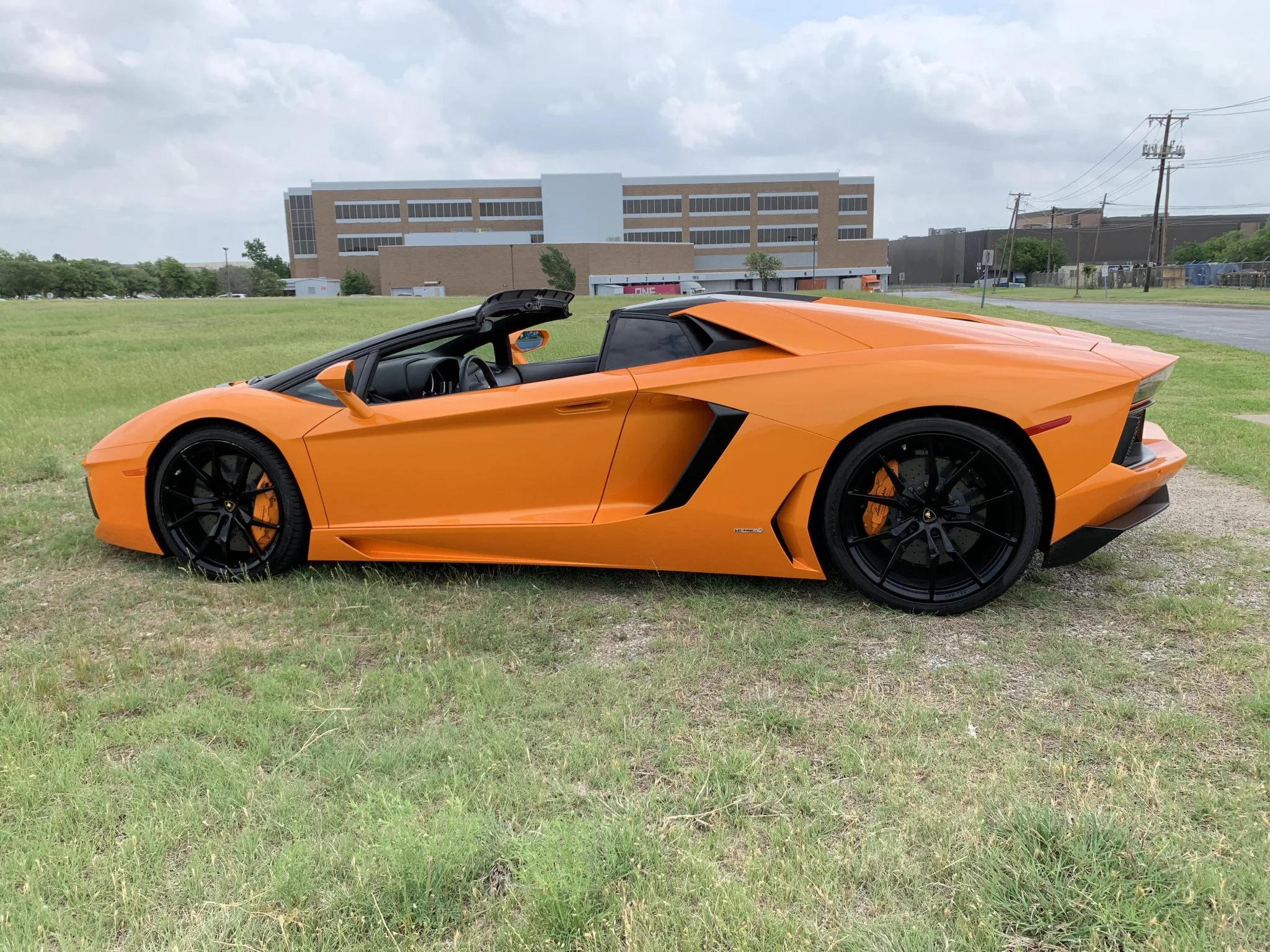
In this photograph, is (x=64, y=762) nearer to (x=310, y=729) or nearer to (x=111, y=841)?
(x=111, y=841)

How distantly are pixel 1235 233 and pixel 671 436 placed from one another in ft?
376

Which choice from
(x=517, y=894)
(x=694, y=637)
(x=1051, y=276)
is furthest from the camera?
(x=1051, y=276)

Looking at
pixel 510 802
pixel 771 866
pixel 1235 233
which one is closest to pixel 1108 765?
pixel 771 866

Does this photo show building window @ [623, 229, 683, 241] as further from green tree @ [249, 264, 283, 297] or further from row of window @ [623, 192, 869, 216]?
green tree @ [249, 264, 283, 297]

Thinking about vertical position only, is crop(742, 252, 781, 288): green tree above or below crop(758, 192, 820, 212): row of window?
below

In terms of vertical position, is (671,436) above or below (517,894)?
above

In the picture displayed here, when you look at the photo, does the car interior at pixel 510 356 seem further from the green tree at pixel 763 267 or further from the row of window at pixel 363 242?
the row of window at pixel 363 242

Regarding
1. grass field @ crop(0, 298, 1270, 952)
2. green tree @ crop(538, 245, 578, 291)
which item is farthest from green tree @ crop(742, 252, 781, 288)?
grass field @ crop(0, 298, 1270, 952)

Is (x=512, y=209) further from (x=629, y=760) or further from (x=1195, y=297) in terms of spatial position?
(x=629, y=760)

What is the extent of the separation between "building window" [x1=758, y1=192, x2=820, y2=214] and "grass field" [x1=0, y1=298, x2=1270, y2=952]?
105364mm

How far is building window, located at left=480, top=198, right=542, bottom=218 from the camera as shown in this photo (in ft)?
335

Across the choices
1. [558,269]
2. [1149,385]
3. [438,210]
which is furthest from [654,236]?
[1149,385]

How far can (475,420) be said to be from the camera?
3533 mm

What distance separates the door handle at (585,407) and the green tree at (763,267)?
93.7 metres
